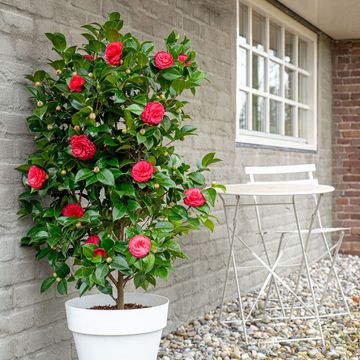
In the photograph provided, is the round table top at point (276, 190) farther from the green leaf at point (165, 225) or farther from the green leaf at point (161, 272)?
the green leaf at point (161, 272)

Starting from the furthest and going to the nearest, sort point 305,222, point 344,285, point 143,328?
point 305,222, point 344,285, point 143,328

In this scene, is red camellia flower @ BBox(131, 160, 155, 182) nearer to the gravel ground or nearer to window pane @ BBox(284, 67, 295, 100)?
the gravel ground

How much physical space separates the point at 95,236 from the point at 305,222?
423cm

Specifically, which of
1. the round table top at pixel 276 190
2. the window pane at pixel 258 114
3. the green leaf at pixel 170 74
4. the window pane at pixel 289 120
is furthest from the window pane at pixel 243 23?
the green leaf at pixel 170 74

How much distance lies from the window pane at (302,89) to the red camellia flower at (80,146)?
4645 mm

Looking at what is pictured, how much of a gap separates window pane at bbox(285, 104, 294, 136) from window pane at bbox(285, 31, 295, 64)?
44cm

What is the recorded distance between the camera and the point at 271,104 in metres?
6.20

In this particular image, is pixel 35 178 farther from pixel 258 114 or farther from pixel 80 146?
pixel 258 114

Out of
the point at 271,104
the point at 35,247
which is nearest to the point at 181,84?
the point at 35,247

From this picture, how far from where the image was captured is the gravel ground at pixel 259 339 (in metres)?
3.70

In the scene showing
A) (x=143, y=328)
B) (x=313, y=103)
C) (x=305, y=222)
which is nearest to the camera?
(x=143, y=328)

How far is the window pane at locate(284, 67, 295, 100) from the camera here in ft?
21.7

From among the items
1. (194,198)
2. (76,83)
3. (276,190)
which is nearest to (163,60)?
(76,83)

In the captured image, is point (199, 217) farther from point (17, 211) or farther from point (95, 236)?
point (17, 211)
